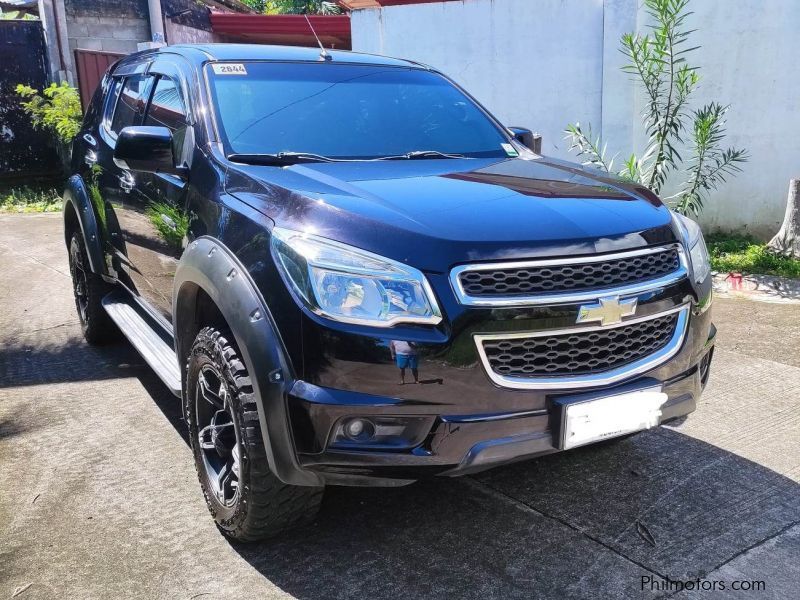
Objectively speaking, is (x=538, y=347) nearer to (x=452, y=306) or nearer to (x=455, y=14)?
(x=452, y=306)

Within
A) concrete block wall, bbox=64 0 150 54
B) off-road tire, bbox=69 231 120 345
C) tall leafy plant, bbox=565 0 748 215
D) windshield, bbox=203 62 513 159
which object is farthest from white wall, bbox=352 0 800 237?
off-road tire, bbox=69 231 120 345

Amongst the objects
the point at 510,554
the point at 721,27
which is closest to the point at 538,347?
the point at 510,554

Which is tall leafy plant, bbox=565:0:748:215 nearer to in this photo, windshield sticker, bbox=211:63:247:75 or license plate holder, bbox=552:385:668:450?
windshield sticker, bbox=211:63:247:75

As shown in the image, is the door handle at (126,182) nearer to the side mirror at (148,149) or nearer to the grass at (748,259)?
the side mirror at (148,149)

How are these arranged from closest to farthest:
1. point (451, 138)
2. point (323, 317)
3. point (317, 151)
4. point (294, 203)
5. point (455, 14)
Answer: point (323, 317), point (294, 203), point (317, 151), point (451, 138), point (455, 14)

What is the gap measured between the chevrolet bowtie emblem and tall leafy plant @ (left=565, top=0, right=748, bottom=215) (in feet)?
15.4

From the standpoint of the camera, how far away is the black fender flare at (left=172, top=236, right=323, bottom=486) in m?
2.28

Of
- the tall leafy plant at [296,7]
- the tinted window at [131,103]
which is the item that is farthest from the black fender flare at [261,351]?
the tall leafy plant at [296,7]

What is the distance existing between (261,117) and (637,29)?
549 centimetres

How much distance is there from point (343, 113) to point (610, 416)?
6.08 ft

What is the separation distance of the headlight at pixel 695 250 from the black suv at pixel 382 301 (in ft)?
0.04

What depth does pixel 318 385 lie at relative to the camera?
2227 mm

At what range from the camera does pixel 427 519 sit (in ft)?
9.70

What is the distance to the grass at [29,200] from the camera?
10.7 meters
